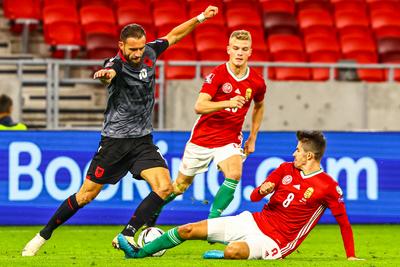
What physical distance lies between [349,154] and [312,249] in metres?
3.18

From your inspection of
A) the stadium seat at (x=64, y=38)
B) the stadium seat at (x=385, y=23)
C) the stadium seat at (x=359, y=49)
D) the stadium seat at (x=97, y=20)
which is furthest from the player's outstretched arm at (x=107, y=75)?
the stadium seat at (x=385, y=23)

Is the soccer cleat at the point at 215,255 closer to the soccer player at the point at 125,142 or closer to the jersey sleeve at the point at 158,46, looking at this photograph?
the soccer player at the point at 125,142

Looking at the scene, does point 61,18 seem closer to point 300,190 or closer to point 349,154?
point 349,154

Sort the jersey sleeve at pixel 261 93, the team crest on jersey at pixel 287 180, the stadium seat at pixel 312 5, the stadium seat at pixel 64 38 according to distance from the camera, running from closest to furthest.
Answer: the team crest on jersey at pixel 287 180
the jersey sleeve at pixel 261 93
the stadium seat at pixel 64 38
the stadium seat at pixel 312 5

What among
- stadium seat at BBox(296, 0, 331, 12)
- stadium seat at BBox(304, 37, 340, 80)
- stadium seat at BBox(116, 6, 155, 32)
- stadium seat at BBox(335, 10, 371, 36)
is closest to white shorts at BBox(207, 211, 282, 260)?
stadium seat at BBox(116, 6, 155, 32)

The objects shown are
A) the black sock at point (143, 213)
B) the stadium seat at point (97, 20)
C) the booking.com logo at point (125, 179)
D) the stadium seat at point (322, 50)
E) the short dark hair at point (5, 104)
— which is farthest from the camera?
the stadium seat at point (322, 50)

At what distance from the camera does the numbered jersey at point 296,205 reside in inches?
368

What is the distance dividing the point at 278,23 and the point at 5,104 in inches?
304

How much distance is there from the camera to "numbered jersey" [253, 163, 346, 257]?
9344 millimetres

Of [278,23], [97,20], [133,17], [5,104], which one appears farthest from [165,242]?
[278,23]

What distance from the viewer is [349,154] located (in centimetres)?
1467

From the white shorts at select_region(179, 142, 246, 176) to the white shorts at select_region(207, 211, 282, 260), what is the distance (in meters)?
2.15

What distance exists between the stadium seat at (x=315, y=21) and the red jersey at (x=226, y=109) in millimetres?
10111

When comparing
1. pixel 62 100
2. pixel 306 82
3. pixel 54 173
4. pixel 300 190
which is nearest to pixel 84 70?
pixel 62 100
